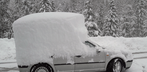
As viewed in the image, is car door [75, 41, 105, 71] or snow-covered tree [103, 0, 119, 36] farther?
snow-covered tree [103, 0, 119, 36]

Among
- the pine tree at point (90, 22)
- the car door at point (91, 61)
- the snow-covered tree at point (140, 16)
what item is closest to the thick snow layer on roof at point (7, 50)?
the car door at point (91, 61)

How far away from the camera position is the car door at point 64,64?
508cm

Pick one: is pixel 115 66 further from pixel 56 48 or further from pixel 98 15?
pixel 98 15

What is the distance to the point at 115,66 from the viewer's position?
5.45 metres

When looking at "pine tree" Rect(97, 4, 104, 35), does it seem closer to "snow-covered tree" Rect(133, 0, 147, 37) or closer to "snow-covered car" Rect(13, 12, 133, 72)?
"snow-covered tree" Rect(133, 0, 147, 37)

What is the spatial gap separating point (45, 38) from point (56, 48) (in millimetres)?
551

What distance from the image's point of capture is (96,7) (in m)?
36.8

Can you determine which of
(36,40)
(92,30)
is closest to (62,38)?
(36,40)

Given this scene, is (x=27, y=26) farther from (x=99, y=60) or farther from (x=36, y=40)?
(x=99, y=60)

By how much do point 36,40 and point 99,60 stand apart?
2518 mm

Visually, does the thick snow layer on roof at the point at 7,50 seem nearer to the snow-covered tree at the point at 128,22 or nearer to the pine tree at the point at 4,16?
the pine tree at the point at 4,16

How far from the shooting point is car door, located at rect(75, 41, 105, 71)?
17.1 ft

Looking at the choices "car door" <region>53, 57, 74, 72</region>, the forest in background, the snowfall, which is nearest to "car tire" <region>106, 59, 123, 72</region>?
the snowfall

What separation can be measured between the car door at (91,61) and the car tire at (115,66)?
0.94ft
